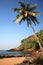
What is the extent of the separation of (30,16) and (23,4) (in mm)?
3473

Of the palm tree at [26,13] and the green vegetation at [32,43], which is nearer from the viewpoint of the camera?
the palm tree at [26,13]

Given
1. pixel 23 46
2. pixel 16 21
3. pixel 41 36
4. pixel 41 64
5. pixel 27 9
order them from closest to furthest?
1. pixel 41 64
2. pixel 16 21
3. pixel 27 9
4. pixel 41 36
5. pixel 23 46

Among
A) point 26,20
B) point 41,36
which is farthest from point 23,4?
point 41,36

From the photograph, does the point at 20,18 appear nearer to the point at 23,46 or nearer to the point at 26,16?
the point at 26,16

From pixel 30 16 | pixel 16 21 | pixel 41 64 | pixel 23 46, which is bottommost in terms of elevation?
pixel 41 64

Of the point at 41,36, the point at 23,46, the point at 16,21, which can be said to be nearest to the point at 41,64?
the point at 16,21

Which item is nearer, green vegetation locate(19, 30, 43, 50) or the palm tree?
the palm tree

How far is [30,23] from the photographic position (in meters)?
37.9

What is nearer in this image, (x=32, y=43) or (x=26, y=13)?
(x=26, y=13)

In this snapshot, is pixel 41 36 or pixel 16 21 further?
pixel 41 36

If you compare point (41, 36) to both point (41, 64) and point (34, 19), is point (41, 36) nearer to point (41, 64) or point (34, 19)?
point (34, 19)

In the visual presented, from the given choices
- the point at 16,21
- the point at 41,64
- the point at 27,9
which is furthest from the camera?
the point at 27,9

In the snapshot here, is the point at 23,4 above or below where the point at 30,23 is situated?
above

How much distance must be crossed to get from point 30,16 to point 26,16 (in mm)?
1095
